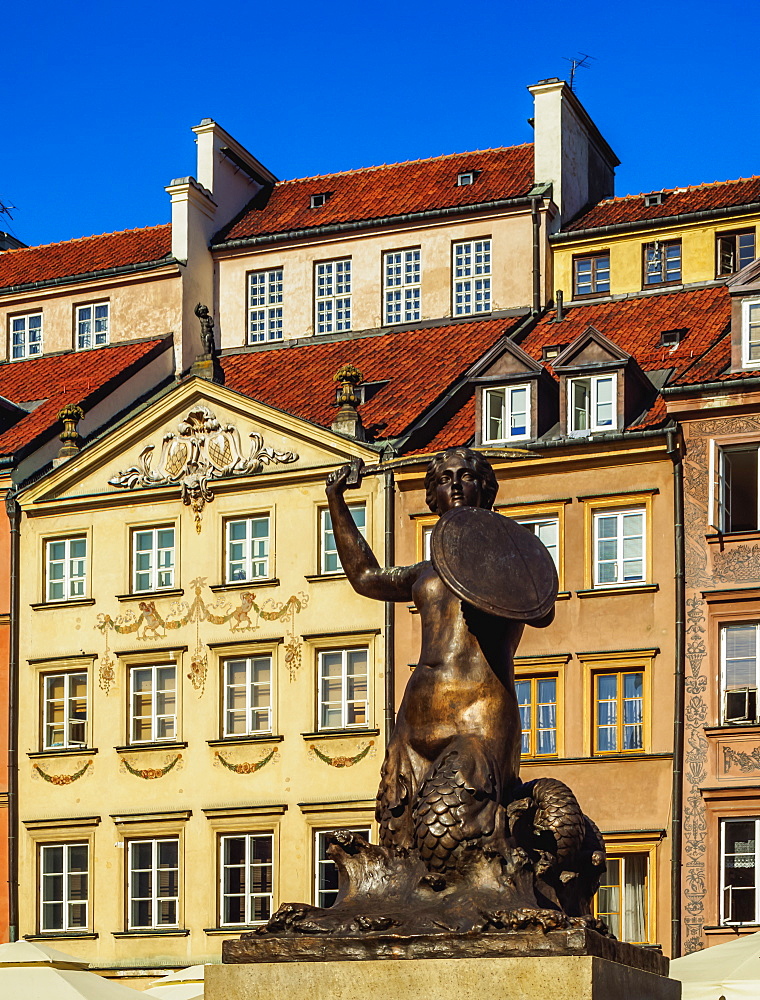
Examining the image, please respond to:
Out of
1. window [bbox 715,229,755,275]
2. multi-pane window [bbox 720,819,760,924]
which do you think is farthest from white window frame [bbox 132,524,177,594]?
window [bbox 715,229,755,275]

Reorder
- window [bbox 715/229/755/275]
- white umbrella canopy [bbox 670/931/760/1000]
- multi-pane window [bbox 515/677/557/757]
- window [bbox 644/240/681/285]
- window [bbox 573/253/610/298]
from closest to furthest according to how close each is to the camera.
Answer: white umbrella canopy [bbox 670/931/760/1000] < multi-pane window [bbox 515/677/557/757] < window [bbox 715/229/755/275] < window [bbox 644/240/681/285] < window [bbox 573/253/610/298]

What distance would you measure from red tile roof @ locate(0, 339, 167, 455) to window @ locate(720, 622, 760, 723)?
13573 millimetres

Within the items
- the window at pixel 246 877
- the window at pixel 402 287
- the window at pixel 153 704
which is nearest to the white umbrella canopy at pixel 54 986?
the window at pixel 246 877

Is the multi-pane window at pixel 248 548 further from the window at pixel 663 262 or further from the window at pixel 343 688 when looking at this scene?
the window at pixel 663 262

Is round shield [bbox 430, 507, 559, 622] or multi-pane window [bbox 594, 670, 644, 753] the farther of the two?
multi-pane window [bbox 594, 670, 644, 753]

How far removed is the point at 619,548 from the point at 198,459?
8.03 m

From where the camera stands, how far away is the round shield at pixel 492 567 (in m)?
10.7

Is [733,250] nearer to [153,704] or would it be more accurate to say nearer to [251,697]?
[251,697]

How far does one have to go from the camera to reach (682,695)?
3216 cm

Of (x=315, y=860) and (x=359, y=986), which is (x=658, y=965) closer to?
(x=359, y=986)

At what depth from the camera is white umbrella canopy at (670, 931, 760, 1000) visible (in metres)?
22.8

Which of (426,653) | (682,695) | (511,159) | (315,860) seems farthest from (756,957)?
(511,159)

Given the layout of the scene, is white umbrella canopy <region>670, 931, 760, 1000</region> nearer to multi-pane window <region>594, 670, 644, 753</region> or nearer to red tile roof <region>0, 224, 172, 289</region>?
multi-pane window <region>594, 670, 644, 753</region>

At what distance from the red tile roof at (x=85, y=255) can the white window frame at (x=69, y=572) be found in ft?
23.9
